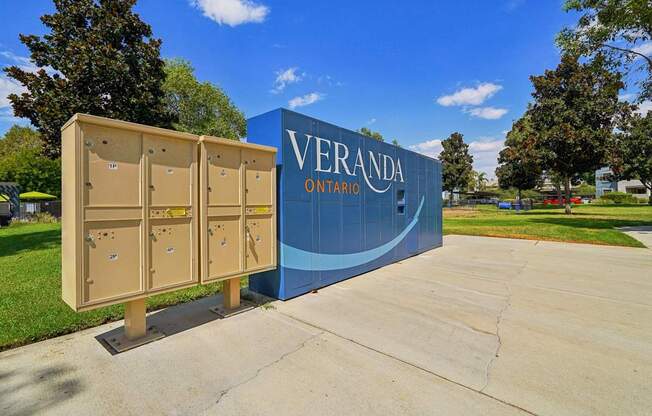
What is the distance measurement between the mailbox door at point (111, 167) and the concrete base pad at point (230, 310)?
185 centimetres

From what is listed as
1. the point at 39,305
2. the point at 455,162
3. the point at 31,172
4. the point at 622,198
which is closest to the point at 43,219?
the point at 31,172

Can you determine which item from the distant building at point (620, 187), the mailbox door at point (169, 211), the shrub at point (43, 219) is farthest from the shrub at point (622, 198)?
the shrub at point (43, 219)

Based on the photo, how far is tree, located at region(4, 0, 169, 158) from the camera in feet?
29.4

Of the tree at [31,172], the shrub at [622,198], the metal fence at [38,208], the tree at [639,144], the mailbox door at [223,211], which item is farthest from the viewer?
the shrub at [622,198]

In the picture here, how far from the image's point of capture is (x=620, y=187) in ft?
192

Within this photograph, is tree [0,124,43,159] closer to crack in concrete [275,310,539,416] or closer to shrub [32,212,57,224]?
shrub [32,212,57,224]

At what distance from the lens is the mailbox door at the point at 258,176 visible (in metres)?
3.97

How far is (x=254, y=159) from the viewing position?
403 cm

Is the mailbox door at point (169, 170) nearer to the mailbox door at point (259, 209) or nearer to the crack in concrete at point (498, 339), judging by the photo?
the mailbox door at point (259, 209)

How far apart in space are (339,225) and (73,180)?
3868 millimetres

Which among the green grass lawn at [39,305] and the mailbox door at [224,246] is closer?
the green grass lawn at [39,305]

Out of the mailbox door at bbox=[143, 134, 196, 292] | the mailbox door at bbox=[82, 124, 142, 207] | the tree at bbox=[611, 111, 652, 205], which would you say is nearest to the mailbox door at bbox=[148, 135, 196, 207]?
the mailbox door at bbox=[143, 134, 196, 292]

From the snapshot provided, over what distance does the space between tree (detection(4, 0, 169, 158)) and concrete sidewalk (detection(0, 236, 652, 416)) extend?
888cm

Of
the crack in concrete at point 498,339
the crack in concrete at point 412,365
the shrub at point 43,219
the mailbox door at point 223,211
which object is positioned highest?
the mailbox door at point 223,211
